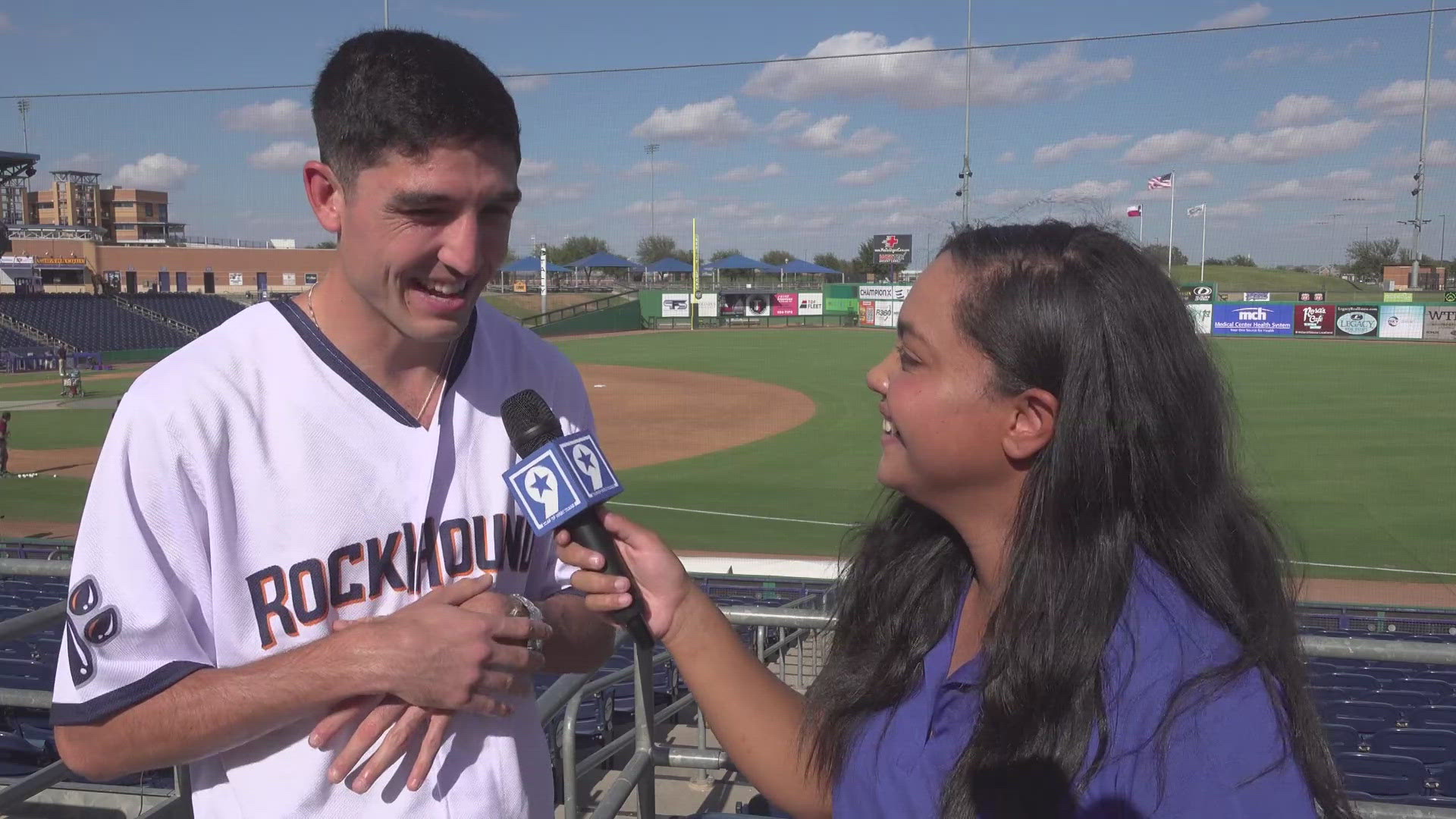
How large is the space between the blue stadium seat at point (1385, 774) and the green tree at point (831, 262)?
2362 inches

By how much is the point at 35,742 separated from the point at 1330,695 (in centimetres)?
809

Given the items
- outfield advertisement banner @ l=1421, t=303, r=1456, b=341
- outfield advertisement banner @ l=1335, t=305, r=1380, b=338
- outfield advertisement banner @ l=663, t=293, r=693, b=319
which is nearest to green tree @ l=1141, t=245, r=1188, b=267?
outfield advertisement banner @ l=1421, t=303, r=1456, b=341

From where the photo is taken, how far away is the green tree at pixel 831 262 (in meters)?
64.7

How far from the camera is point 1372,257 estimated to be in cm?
3350

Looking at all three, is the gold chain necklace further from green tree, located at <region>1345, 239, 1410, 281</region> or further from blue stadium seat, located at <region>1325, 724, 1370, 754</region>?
green tree, located at <region>1345, 239, 1410, 281</region>

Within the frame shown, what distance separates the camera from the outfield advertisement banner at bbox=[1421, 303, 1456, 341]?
35875 millimetres

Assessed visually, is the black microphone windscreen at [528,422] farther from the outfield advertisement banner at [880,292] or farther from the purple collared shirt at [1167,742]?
the outfield advertisement banner at [880,292]

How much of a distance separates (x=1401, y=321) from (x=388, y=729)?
4477cm

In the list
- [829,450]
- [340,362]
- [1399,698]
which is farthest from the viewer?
[829,450]

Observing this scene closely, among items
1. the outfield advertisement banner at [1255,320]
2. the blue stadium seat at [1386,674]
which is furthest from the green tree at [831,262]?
the blue stadium seat at [1386,674]

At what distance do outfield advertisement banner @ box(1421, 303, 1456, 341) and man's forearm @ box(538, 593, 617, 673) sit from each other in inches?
1713

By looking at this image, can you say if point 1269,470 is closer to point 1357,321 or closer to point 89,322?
point 1357,321

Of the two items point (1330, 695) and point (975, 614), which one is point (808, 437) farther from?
point (975, 614)

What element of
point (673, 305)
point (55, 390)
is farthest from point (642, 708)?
point (673, 305)
